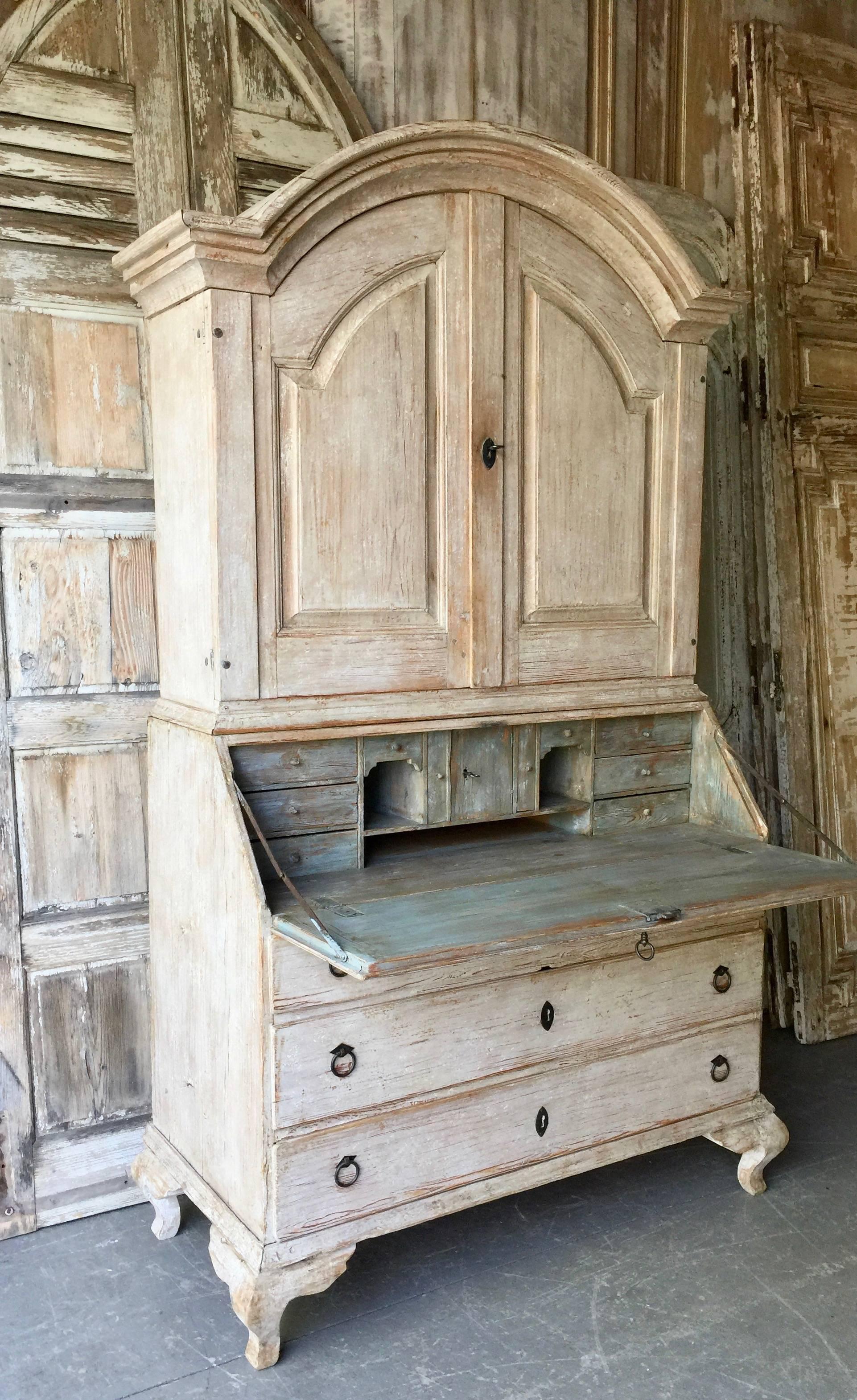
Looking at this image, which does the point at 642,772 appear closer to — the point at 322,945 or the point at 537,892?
the point at 537,892

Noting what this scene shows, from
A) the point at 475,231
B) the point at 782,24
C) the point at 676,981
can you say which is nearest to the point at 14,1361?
the point at 676,981

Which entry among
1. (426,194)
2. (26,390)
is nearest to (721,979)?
(426,194)

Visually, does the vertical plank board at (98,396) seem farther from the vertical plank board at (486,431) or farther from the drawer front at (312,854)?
the drawer front at (312,854)

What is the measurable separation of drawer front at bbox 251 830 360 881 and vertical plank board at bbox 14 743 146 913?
55cm

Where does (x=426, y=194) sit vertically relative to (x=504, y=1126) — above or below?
above

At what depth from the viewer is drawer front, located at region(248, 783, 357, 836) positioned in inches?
95.9

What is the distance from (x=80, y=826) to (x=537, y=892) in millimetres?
1135

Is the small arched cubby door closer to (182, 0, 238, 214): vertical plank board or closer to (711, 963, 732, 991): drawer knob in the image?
(182, 0, 238, 214): vertical plank board

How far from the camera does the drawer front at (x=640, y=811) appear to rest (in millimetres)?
2928

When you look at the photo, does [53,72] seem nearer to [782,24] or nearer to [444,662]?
[444,662]

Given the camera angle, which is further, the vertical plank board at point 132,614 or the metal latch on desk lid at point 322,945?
the vertical plank board at point 132,614

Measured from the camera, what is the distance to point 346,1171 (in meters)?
2.30

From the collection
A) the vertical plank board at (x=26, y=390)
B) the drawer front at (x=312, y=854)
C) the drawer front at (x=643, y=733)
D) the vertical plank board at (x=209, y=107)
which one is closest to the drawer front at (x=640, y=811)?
the drawer front at (x=643, y=733)

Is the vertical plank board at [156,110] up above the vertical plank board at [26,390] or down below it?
above
